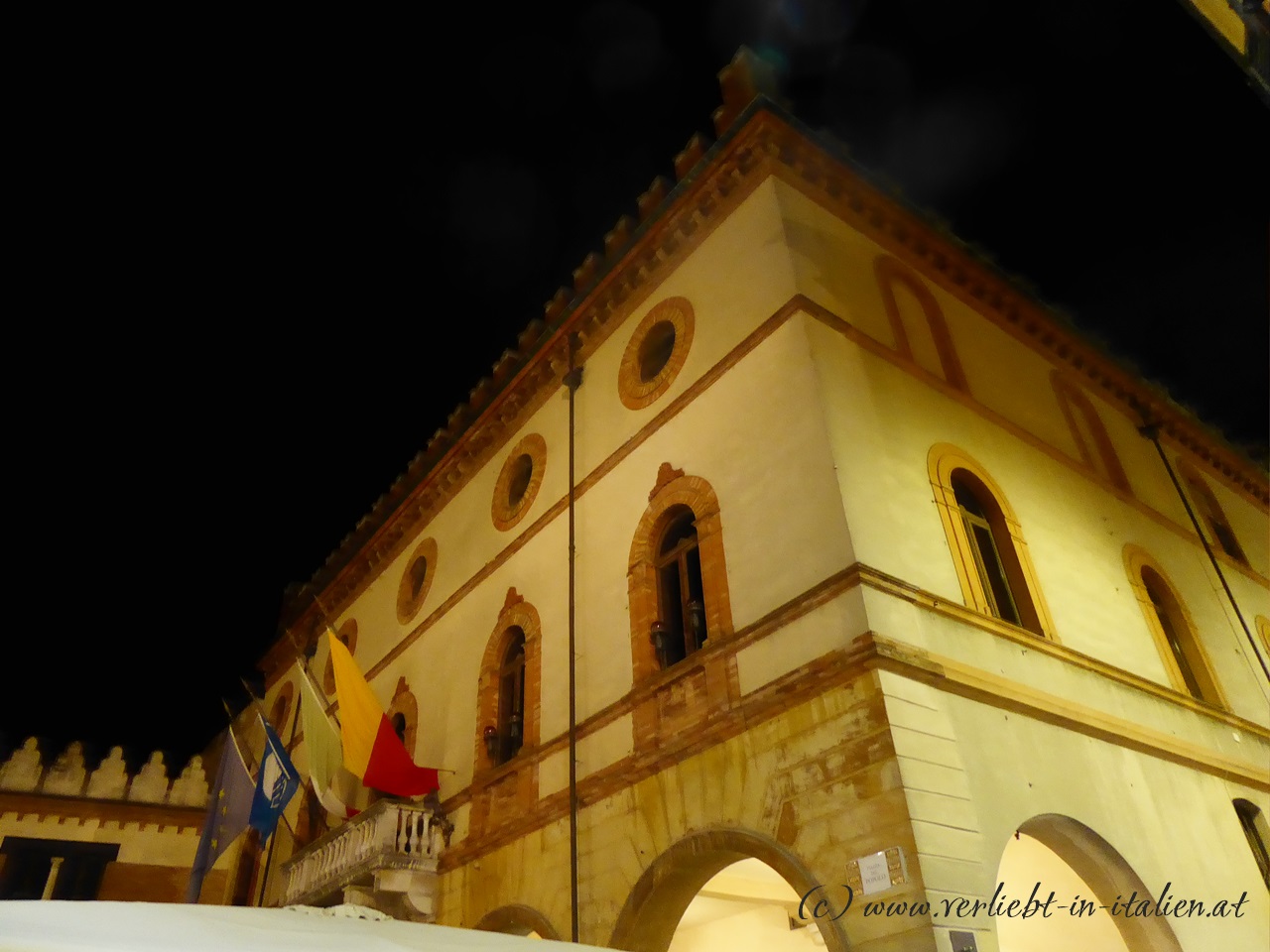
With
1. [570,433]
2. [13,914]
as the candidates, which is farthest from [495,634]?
[13,914]

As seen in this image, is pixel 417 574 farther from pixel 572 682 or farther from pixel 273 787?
pixel 572 682

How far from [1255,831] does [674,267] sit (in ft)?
31.6

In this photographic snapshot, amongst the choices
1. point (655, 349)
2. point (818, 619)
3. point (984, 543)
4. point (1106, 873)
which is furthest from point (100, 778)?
point (1106, 873)

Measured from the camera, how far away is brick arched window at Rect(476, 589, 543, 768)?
11.7m

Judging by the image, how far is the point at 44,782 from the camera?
18.8 m

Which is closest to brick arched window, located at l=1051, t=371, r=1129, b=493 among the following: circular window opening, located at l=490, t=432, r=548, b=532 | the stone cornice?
the stone cornice

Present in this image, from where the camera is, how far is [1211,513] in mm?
15609

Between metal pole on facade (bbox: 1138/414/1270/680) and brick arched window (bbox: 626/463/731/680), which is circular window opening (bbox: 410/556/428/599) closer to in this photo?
brick arched window (bbox: 626/463/731/680)

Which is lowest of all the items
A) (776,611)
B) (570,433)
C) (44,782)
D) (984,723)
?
→ (984,723)

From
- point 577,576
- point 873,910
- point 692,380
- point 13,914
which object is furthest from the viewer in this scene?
point 577,576

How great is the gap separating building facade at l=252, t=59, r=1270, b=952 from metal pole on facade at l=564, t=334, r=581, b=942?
7 cm

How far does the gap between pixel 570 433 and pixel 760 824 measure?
6.35m

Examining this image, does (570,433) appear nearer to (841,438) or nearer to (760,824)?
(841,438)

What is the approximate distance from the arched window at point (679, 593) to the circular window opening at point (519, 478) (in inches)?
159
